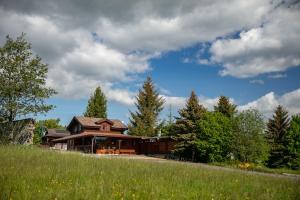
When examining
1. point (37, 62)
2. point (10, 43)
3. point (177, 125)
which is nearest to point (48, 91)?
point (37, 62)

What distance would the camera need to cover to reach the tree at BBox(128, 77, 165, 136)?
220 feet

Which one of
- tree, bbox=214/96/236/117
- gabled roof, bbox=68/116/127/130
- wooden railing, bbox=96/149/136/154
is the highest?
tree, bbox=214/96/236/117

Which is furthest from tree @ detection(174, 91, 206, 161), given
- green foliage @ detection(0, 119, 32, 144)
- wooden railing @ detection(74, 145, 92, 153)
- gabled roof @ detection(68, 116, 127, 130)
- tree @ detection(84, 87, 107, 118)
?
tree @ detection(84, 87, 107, 118)

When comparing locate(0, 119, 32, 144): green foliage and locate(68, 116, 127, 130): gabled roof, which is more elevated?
locate(68, 116, 127, 130): gabled roof

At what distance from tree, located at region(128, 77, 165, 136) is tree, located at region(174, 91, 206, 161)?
18.5 m

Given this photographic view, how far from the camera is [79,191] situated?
9.36m

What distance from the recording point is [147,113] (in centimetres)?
6862

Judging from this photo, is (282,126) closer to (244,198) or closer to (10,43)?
(10,43)

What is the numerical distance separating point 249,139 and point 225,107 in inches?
534

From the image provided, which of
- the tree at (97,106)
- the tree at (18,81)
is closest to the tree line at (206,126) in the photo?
the tree at (18,81)

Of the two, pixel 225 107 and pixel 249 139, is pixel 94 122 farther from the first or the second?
pixel 249 139

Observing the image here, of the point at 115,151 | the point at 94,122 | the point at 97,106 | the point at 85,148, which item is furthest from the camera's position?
the point at 97,106

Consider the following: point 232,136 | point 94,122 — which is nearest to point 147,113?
point 94,122

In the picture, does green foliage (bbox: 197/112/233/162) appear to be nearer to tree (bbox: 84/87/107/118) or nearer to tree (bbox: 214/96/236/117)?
tree (bbox: 214/96/236/117)
